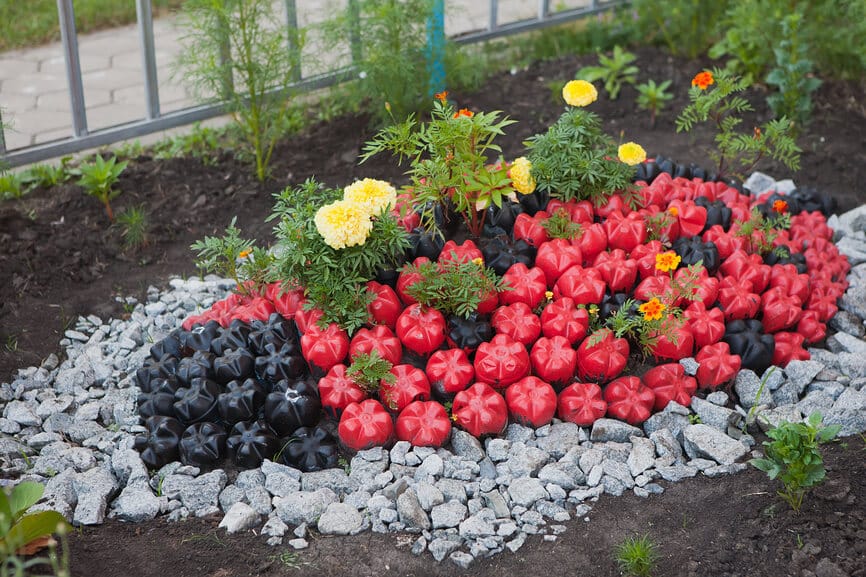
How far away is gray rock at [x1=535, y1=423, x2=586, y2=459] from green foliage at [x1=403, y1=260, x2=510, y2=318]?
19.1 inches

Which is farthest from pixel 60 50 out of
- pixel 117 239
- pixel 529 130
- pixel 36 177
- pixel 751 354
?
pixel 751 354

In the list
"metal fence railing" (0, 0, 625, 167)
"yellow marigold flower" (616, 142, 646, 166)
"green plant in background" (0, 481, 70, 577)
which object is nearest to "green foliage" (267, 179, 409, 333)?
"yellow marigold flower" (616, 142, 646, 166)

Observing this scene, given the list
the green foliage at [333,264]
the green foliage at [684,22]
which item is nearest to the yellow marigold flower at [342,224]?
the green foliage at [333,264]

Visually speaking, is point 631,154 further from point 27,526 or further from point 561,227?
point 27,526

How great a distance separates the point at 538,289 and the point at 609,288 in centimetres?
29

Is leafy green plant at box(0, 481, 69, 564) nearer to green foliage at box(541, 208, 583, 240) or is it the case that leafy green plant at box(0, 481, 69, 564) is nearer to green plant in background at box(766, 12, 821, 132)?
green foliage at box(541, 208, 583, 240)

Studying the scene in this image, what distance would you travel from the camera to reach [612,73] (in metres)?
5.67

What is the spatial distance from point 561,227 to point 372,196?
0.78m

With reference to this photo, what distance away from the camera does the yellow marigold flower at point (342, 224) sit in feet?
10.1

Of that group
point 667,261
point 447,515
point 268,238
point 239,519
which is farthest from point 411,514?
point 268,238

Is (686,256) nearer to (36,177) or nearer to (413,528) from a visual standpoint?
(413,528)

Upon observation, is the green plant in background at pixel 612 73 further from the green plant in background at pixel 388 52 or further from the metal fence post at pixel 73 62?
the metal fence post at pixel 73 62

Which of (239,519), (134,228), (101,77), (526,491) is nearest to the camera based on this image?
(239,519)

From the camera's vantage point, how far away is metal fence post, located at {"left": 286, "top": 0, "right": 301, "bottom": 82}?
4602mm
